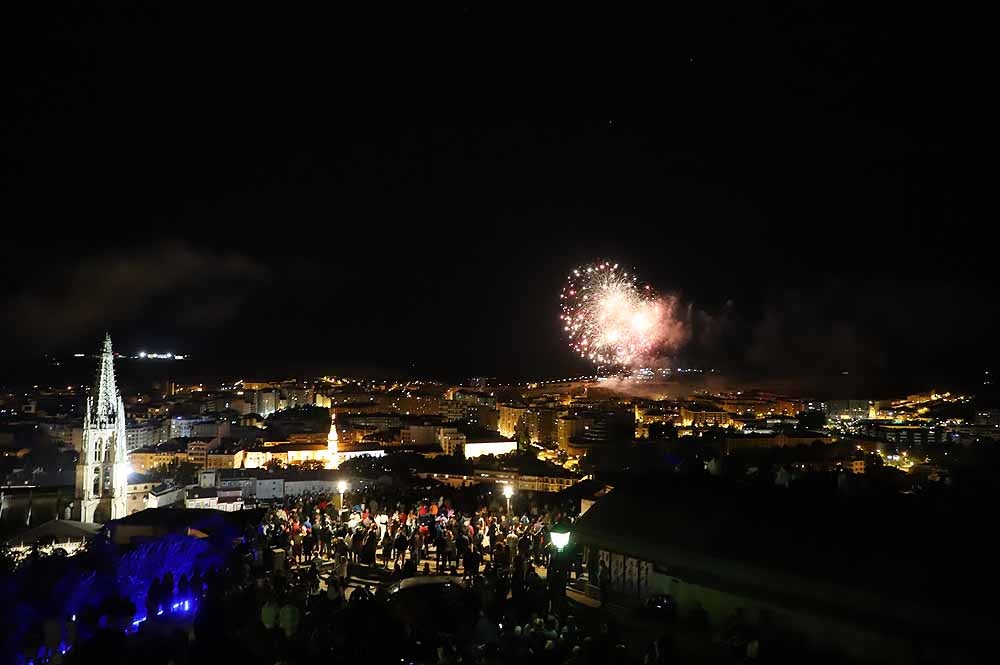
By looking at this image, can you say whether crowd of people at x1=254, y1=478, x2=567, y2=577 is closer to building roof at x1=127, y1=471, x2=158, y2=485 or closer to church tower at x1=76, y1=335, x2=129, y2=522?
church tower at x1=76, y1=335, x2=129, y2=522

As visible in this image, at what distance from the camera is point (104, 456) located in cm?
2225

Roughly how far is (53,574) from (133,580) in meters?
1.05

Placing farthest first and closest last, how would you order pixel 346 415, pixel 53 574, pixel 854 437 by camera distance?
1. pixel 346 415
2. pixel 854 437
3. pixel 53 574

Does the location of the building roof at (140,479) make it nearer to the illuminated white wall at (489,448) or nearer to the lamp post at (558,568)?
the lamp post at (558,568)

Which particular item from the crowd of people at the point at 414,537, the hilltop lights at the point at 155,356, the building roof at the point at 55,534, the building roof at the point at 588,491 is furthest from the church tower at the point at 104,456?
the hilltop lights at the point at 155,356

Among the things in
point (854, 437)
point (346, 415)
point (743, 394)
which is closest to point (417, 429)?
point (346, 415)

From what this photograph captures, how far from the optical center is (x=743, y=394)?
3615 inches

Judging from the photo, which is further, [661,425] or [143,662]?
[661,425]

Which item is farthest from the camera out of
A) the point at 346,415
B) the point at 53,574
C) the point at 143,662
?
the point at 346,415

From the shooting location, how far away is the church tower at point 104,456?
2192 centimetres

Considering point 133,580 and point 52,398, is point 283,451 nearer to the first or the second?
point 133,580

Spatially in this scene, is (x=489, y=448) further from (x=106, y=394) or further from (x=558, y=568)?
(x=558, y=568)

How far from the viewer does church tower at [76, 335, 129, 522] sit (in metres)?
21.9

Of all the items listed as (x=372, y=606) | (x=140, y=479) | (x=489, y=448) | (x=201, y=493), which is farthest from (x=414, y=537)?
(x=489, y=448)
